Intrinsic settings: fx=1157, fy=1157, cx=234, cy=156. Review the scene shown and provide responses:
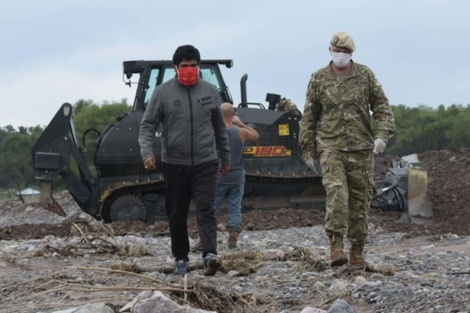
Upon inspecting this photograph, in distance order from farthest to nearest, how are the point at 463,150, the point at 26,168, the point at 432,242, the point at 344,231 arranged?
the point at 26,168
the point at 463,150
the point at 432,242
the point at 344,231

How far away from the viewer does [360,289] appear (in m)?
7.54

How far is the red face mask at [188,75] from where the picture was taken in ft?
31.0

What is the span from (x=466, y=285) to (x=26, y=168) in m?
58.2

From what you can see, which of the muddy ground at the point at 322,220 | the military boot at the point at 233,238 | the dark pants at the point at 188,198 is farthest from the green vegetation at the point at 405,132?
the dark pants at the point at 188,198

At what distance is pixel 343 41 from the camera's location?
9203 mm

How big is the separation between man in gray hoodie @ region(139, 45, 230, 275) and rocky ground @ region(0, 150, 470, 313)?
1.31 feet

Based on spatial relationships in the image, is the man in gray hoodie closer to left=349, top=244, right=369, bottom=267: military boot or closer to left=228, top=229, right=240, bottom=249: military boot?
left=349, top=244, right=369, bottom=267: military boot

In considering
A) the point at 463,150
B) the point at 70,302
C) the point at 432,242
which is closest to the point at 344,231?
the point at 70,302

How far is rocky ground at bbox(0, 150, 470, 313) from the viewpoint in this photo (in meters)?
7.35

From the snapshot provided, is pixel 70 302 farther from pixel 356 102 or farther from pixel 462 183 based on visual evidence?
pixel 462 183

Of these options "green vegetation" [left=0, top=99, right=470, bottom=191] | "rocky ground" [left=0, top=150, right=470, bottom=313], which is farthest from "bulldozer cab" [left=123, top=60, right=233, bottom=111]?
"green vegetation" [left=0, top=99, right=470, bottom=191]

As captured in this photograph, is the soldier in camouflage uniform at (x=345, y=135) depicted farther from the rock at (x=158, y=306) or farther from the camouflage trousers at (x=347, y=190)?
the rock at (x=158, y=306)

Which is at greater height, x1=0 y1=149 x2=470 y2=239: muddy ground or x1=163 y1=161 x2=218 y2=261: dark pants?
x1=163 y1=161 x2=218 y2=261: dark pants

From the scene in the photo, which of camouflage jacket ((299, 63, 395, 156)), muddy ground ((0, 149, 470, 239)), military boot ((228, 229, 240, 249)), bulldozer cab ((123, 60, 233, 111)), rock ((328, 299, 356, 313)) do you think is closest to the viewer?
rock ((328, 299, 356, 313))
